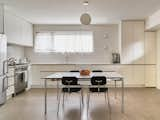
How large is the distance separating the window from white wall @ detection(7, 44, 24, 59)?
0.63 meters

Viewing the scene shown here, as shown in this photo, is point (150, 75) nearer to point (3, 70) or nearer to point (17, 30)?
point (17, 30)

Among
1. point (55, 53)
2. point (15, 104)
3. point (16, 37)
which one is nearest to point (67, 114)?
point (15, 104)

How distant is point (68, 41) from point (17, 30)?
2460 mm

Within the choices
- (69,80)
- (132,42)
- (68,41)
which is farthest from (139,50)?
(69,80)

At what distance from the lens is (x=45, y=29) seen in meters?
8.45

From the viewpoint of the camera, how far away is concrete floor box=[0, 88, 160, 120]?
4.09 m

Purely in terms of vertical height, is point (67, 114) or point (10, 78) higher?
point (10, 78)

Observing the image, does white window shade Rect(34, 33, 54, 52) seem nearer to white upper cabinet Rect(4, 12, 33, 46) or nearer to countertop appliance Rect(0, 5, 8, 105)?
white upper cabinet Rect(4, 12, 33, 46)

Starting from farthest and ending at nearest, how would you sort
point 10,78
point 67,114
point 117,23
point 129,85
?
point 117,23
point 129,85
point 10,78
point 67,114

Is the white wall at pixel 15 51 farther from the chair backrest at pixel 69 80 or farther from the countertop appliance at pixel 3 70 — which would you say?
the chair backrest at pixel 69 80

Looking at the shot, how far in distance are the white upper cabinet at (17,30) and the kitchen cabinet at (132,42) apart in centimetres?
338

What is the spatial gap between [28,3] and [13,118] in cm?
269

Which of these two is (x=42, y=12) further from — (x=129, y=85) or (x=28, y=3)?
(x=129, y=85)

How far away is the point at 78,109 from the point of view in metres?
4.69
